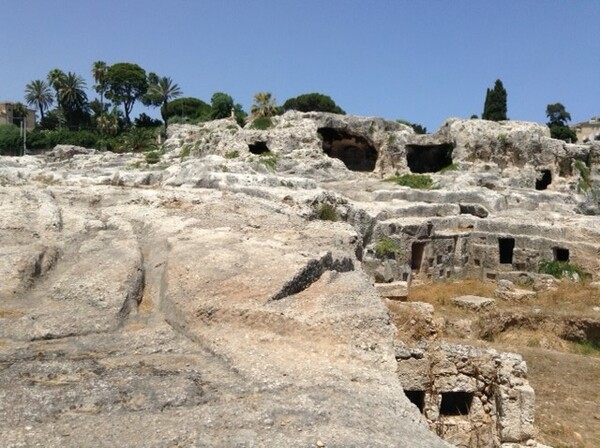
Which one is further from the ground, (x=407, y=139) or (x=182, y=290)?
(x=407, y=139)

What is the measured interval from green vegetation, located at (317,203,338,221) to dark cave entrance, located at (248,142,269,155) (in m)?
13.3

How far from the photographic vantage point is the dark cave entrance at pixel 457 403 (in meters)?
7.66

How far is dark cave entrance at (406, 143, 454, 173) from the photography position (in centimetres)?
3170

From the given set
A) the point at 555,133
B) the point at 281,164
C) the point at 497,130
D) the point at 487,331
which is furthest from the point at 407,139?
the point at 555,133

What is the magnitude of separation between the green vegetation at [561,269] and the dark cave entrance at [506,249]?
1222 millimetres

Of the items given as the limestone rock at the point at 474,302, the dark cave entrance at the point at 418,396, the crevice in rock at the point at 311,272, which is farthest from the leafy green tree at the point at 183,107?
the dark cave entrance at the point at 418,396

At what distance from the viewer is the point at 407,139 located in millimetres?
29859

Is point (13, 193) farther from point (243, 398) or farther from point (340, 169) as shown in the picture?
point (340, 169)

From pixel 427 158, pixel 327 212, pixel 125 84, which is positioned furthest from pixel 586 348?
pixel 125 84

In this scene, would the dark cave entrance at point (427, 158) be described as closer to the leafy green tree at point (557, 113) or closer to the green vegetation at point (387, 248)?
the green vegetation at point (387, 248)

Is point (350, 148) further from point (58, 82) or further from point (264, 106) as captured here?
point (58, 82)

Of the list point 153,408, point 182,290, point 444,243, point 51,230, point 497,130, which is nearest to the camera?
point 153,408

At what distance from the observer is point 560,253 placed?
18.5m

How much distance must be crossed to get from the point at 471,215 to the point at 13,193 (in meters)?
14.9
